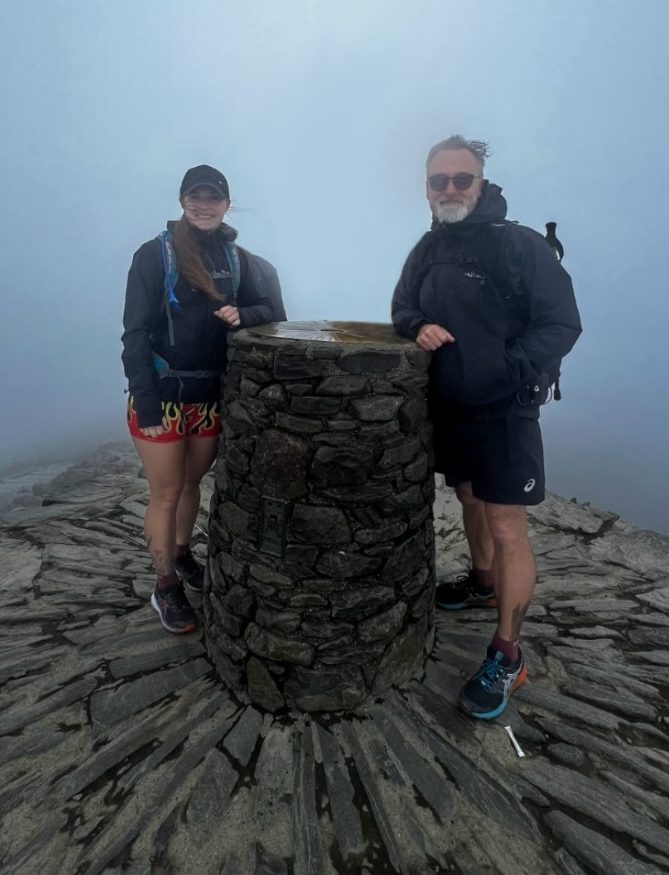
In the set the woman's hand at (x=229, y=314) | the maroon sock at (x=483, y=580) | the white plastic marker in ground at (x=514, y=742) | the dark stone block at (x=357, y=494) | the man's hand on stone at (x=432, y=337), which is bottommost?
the white plastic marker in ground at (x=514, y=742)

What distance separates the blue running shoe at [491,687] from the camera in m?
4.25

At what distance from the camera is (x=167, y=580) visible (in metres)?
5.13

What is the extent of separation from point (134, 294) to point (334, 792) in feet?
14.2

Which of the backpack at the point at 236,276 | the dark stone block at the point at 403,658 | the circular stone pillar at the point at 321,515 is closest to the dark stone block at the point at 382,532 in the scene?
the circular stone pillar at the point at 321,515

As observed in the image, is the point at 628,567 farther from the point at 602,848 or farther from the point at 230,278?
the point at 230,278

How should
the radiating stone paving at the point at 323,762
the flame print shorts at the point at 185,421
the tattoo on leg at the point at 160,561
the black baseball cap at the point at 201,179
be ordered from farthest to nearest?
the tattoo on leg at the point at 160,561 → the flame print shorts at the point at 185,421 → the black baseball cap at the point at 201,179 → the radiating stone paving at the point at 323,762

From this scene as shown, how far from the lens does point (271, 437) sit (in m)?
3.90

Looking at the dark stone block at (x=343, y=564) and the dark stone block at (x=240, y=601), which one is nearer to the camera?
the dark stone block at (x=343, y=564)

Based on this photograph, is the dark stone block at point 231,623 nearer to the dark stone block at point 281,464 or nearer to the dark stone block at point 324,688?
the dark stone block at point 324,688

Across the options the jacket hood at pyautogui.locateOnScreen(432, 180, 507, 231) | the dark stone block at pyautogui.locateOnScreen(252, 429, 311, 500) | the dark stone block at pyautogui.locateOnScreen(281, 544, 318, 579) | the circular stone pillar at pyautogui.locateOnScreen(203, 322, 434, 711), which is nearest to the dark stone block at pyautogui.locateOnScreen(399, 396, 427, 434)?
the circular stone pillar at pyautogui.locateOnScreen(203, 322, 434, 711)

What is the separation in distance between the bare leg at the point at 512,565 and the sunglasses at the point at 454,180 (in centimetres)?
262

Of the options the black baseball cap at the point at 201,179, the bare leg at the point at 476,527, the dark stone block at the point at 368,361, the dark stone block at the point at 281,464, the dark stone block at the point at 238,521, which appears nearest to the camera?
the dark stone block at the point at 368,361

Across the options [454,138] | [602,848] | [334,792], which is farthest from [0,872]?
[454,138]

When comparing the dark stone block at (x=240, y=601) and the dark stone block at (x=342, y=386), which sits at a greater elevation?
the dark stone block at (x=342, y=386)
